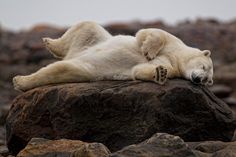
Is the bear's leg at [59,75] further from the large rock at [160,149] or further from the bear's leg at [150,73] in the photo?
the large rock at [160,149]

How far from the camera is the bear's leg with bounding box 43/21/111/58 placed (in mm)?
12328

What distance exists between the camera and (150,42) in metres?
11.3

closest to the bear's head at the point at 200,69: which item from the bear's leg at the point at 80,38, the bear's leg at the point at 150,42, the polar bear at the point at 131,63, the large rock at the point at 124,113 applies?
the polar bear at the point at 131,63

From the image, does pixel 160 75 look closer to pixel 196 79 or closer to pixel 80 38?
pixel 196 79

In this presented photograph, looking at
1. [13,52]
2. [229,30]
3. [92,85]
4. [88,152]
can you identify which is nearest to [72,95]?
[92,85]

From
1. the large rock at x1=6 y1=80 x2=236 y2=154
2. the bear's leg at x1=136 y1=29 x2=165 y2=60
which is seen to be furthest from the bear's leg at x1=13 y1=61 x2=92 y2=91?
the bear's leg at x1=136 y1=29 x2=165 y2=60

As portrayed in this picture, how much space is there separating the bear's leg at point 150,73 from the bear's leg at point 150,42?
0.78 ft

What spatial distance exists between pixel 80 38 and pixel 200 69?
2.43 m

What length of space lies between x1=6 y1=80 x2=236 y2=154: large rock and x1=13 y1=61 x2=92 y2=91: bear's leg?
12.1 inches

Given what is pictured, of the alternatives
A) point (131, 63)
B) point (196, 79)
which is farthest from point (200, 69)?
point (131, 63)

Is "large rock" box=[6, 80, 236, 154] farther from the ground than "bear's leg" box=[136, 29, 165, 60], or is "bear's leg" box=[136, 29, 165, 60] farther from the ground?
"bear's leg" box=[136, 29, 165, 60]

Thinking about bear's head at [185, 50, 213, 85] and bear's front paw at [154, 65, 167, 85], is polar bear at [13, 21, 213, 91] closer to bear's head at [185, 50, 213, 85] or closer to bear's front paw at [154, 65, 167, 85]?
bear's head at [185, 50, 213, 85]

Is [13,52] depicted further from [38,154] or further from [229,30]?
[38,154]

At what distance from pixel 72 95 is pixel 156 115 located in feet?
4.58
